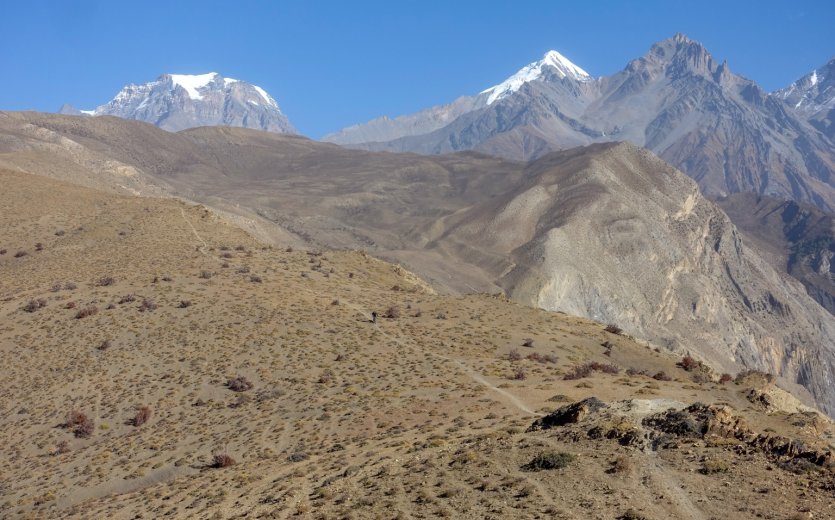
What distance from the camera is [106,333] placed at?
42.1 meters

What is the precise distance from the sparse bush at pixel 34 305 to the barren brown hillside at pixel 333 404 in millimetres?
106

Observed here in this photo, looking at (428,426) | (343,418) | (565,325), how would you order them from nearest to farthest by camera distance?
(428,426) < (343,418) < (565,325)

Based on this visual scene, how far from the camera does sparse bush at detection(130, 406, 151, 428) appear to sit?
107 feet

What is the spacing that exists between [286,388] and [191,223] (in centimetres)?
3706

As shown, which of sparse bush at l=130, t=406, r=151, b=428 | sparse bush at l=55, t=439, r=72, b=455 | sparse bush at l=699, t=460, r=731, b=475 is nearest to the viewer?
sparse bush at l=699, t=460, r=731, b=475

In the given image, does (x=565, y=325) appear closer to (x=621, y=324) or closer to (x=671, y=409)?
(x=671, y=409)

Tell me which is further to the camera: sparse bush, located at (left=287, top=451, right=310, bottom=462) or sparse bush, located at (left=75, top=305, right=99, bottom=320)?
sparse bush, located at (left=75, top=305, right=99, bottom=320)

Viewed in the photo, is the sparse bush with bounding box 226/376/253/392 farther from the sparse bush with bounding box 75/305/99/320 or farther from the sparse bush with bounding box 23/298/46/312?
the sparse bush with bounding box 23/298/46/312

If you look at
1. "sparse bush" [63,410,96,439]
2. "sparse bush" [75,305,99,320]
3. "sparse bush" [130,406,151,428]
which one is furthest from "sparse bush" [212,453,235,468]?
"sparse bush" [75,305,99,320]

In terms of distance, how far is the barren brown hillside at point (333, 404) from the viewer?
18.2m

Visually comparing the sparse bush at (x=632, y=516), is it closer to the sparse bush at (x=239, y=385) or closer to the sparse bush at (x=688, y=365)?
the sparse bush at (x=239, y=385)

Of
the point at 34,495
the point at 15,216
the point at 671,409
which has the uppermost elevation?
the point at 15,216

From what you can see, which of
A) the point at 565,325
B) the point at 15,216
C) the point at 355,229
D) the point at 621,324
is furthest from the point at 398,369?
the point at 355,229

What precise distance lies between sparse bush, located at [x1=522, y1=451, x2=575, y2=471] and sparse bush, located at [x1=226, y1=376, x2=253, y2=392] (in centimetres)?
1923
